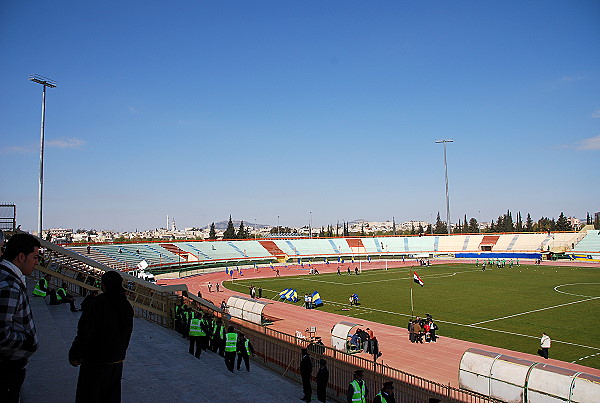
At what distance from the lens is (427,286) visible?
147ft

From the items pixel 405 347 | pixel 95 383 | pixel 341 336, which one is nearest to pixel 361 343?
pixel 341 336

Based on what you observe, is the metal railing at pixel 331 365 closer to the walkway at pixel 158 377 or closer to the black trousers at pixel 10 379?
the walkway at pixel 158 377

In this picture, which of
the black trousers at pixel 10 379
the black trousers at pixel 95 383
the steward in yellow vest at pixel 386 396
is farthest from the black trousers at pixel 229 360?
the black trousers at pixel 10 379

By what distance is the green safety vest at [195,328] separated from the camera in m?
12.6

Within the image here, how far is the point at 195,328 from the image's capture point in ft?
41.8

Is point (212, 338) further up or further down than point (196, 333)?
further down

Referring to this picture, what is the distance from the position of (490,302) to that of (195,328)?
28.3 meters

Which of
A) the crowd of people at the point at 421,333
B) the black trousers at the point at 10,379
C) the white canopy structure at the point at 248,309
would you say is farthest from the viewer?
the white canopy structure at the point at 248,309

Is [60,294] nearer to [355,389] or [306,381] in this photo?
[306,381]

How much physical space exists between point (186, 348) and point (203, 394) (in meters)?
4.78

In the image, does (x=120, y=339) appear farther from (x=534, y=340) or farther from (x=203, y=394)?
(x=534, y=340)

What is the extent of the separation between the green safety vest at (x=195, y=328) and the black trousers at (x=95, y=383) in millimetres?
8259

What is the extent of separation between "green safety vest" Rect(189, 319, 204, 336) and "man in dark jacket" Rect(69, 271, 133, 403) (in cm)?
820

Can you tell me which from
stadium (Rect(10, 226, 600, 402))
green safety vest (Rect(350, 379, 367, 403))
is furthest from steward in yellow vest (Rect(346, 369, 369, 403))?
stadium (Rect(10, 226, 600, 402))
